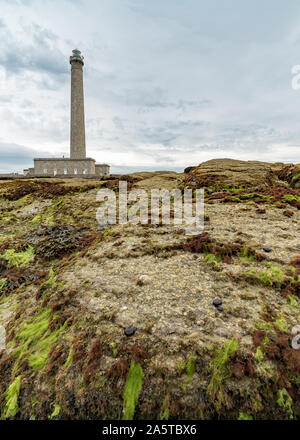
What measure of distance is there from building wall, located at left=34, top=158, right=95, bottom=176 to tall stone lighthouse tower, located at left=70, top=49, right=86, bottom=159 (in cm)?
516

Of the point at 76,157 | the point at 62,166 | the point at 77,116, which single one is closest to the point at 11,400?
the point at 62,166

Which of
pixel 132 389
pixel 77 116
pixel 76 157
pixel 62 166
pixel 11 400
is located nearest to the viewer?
pixel 132 389

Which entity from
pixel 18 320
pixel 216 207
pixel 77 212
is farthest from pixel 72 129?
pixel 18 320

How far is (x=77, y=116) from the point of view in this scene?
64.1m

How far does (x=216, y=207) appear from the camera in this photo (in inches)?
650

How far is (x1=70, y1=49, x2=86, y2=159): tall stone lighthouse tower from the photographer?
63.6 metres

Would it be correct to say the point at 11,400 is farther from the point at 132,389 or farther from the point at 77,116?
the point at 77,116

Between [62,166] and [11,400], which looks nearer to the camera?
[11,400]

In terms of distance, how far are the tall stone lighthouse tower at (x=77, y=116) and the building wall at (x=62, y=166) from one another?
5.16 metres

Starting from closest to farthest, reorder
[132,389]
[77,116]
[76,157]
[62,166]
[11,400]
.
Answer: [132,389]
[11,400]
[62,166]
[76,157]
[77,116]

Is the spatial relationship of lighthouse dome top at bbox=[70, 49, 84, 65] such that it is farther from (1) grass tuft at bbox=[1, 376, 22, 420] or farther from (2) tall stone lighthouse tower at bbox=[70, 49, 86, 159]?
(1) grass tuft at bbox=[1, 376, 22, 420]

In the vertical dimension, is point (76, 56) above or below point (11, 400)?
above

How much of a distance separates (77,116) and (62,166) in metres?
17.6
